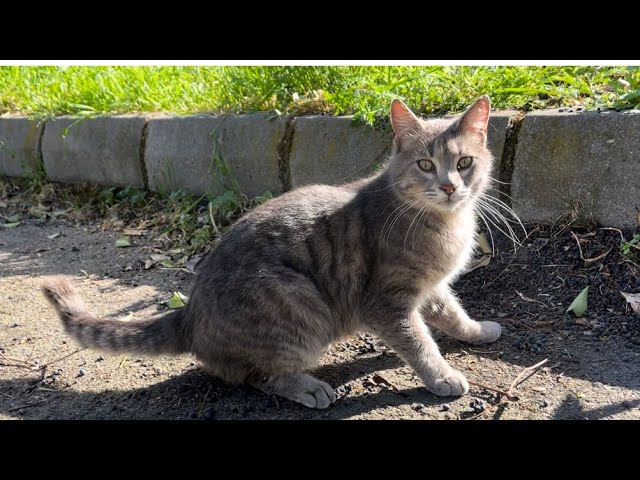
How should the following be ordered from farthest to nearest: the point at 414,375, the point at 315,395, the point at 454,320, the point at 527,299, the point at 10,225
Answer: the point at 10,225 < the point at 527,299 < the point at 454,320 < the point at 414,375 < the point at 315,395

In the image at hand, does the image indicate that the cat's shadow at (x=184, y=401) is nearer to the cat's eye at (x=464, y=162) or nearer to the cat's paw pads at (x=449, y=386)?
the cat's paw pads at (x=449, y=386)

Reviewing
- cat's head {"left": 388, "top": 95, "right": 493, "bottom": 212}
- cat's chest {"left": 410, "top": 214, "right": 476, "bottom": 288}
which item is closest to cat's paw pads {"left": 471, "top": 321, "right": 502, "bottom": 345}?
cat's chest {"left": 410, "top": 214, "right": 476, "bottom": 288}

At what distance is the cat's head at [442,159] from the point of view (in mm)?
2650

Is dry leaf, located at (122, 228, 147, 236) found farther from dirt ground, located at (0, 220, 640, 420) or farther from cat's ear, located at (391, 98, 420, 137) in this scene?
cat's ear, located at (391, 98, 420, 137)

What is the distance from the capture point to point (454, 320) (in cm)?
286

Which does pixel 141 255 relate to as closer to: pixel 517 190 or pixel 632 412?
pixel 517 190

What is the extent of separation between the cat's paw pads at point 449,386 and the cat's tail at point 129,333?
1052 millimetres

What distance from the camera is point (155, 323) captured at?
271cm

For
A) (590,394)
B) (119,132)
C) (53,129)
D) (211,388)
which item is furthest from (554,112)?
(53,129)

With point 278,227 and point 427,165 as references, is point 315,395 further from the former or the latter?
point 427,165

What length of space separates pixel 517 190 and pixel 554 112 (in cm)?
45

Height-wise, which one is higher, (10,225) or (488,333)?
(488,333)

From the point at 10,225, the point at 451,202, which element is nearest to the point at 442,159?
the point at 451,202

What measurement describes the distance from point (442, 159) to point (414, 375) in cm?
96
